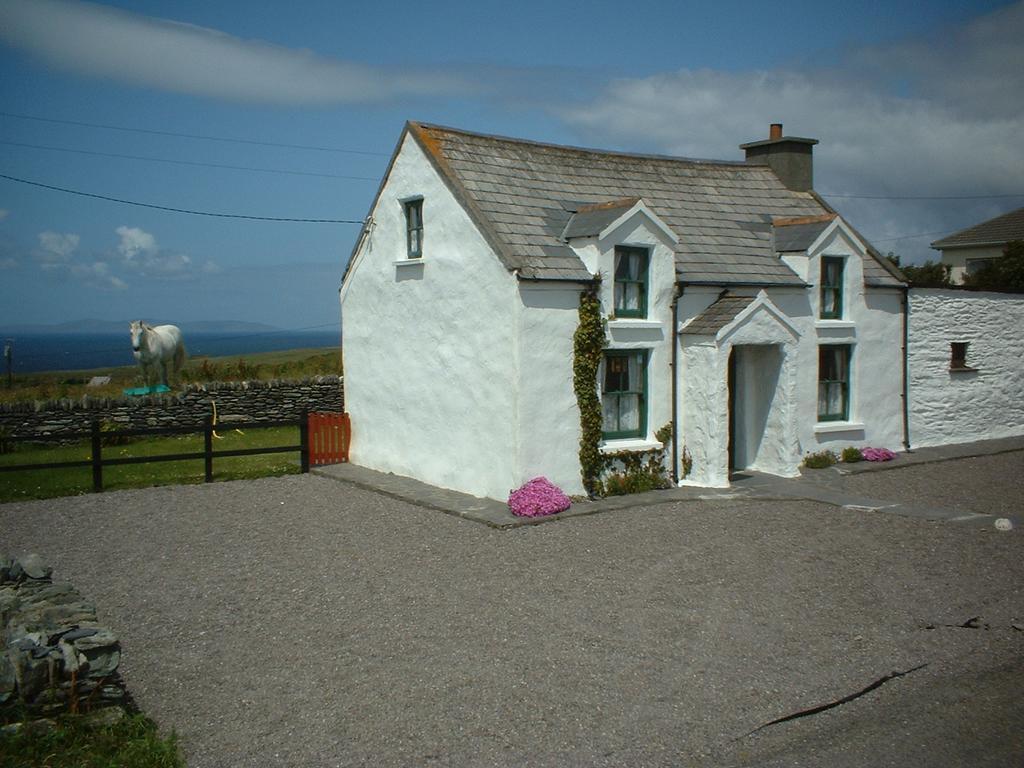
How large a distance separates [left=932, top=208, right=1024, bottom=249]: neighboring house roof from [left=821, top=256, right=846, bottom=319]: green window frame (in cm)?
2900

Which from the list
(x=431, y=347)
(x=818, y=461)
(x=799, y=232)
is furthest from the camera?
(x=799, y=232)

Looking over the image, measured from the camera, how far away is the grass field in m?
16.0

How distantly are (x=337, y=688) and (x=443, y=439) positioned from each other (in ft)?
28.1

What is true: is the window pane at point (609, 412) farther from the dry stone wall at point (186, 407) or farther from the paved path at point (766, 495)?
the dry stone wall at point (186, 407)

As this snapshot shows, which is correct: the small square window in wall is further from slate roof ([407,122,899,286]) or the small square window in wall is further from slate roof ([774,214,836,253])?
slate roof ([774,214,836,253])

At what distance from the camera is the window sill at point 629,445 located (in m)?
14.7

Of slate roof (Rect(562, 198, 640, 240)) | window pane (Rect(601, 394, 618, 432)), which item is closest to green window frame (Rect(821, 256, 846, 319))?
slate roof (Rect(562, 198, 640, 240))

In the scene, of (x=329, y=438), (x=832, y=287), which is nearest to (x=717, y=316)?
(x=832, y=287)

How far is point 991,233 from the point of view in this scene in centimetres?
4341

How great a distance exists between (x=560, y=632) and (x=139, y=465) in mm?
13041

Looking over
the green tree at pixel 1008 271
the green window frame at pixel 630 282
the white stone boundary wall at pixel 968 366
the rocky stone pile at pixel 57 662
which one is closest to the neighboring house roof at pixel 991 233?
the green tree at pixel 1008 271

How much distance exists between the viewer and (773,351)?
54.4ft

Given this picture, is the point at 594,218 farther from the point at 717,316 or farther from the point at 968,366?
the point at 968,366

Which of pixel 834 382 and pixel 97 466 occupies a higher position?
Answer: pixel 834 382
